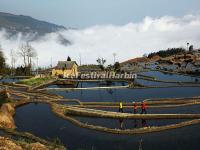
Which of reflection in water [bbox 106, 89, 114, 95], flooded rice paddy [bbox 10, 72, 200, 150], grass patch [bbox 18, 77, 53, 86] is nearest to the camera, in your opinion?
flooded rice paddy [bbox 10, 72, 200, 150]

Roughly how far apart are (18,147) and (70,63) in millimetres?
97449

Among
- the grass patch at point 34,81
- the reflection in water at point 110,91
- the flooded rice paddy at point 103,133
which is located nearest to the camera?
the flooded rice paddy at point 103,133

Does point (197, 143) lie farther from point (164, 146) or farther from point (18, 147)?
point (18, 147)

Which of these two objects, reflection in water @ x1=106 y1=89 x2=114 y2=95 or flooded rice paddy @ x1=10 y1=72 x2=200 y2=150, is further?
reflection in water @ x1=106 y1=89 x2=114 y2=95

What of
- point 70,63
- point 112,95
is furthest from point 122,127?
point 70,63

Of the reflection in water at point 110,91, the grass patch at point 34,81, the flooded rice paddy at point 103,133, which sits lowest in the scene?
the flooded rice paddy at point 103,133

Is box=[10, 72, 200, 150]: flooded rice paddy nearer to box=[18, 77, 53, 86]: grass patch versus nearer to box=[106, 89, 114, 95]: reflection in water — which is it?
box=[106, 89, 114, 95]: reflection in water

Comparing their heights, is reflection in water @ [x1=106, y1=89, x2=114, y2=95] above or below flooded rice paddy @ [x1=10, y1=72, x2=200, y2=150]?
above

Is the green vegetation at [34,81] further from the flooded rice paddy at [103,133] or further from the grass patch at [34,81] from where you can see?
the flooded rice paddy at [103,133]

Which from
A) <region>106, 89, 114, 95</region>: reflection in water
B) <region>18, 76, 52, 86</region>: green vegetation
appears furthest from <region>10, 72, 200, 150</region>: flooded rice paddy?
<region>18, 76, 52, 86</region>: green vegetation

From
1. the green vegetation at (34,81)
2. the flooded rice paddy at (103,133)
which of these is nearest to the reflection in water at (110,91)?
the flooded rice paddy at (103,133)

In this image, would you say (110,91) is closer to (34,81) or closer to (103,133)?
(34,81)

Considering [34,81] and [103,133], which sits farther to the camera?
[34,81]

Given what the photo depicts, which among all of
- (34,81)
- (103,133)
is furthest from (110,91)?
(103,133)
